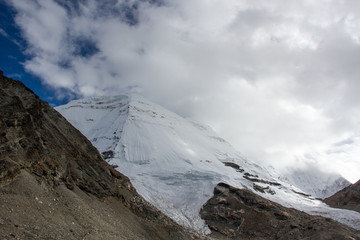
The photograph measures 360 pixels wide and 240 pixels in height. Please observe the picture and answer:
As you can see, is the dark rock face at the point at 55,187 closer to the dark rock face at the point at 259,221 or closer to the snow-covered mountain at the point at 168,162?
the dark rock face at the point at 259,221

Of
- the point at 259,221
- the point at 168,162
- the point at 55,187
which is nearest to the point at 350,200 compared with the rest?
the point at 259,221

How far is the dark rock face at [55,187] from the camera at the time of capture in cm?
1530

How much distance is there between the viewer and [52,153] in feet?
76.1

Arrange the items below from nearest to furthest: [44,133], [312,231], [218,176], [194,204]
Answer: [44,133] < [312,231] < [194,204] < [218,176]

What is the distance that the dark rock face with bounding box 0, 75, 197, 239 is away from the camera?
15.3m

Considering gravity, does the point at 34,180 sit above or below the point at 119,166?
below

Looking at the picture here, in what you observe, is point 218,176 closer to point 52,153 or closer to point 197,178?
point 197,178

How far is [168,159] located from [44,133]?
188 ft

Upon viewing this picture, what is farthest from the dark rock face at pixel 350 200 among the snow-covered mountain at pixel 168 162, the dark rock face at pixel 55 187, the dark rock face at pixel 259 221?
the dark rock face at pixel 55 187

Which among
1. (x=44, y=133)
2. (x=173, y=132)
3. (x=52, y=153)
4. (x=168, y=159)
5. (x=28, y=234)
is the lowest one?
(x=28, y=234)

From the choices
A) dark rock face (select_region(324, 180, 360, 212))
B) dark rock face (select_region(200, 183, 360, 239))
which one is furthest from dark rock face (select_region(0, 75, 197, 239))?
dark rock face (select_region(324, 180, 360, 212))

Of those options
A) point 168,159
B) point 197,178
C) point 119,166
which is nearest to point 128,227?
point 197,178

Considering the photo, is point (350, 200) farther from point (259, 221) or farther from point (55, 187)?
point (55, 187)

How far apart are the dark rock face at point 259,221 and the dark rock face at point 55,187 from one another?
1294 cm
